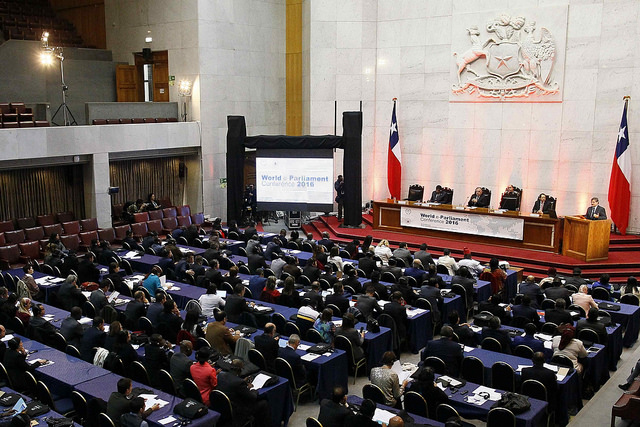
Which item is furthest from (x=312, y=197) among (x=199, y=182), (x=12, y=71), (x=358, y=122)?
(x=12, y=71)

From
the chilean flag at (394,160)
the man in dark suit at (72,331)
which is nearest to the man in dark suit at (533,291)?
the man in dark suit at (72,331)

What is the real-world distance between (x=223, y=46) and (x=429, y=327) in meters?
15.0

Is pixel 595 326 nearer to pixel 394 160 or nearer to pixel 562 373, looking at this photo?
pixel 562 373

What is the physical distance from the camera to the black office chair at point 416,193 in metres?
21.9

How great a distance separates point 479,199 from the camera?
20016 millimetres

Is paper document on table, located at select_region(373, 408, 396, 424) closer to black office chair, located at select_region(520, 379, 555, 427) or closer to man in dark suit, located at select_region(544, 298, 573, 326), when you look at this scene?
black office chair, located at select_region(520, 379, 555, 427)

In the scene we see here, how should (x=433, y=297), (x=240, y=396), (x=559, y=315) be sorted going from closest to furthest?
(x=240, y=396), (x=559, y=315), (x=433, y=297)

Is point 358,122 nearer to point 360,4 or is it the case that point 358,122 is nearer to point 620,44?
point 360,4

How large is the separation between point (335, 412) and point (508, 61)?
52.7ft

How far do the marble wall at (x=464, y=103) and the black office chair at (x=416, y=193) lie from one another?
585 mm

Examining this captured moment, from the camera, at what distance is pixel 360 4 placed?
23.0 meters

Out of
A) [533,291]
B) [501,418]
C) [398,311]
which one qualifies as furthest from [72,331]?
[533,291]

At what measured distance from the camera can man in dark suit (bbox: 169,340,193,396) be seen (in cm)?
829

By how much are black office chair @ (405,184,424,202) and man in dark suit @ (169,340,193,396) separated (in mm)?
14383
